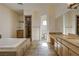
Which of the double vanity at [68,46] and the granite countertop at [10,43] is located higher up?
the double vanity at [68,46]

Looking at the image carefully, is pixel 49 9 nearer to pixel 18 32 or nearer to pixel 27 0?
pixel 18 32

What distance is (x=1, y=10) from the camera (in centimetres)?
920

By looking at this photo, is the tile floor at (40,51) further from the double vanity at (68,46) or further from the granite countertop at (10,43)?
the double vanity at (68,46)

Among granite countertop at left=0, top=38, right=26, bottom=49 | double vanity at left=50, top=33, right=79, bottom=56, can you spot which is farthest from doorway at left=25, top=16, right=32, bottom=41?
double vanity at left=50, top=33, right=79, bottom=56

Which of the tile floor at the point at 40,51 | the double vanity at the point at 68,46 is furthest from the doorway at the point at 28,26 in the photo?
the double vanity at the point at 68,46

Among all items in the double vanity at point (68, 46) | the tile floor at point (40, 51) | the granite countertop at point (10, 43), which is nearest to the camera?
the double vanity at point (68, 46)

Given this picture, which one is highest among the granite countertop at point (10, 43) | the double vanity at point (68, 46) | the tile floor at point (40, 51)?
the double vanity at point (68, 46)

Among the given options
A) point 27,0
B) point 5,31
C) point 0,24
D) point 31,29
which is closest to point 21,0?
point 27,0

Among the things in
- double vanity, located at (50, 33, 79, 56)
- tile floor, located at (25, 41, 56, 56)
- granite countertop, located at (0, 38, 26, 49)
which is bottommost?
tile floor, located at (25, 41, 56, 56)

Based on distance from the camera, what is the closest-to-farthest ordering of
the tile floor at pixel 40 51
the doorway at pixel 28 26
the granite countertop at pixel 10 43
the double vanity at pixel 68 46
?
the double vanity at pixel 68 46 < the granite countertop at pixel 10 43 < the tile floor at pixel 40 51 < the doorway at pixel 28 26

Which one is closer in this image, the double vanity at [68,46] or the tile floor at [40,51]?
the double vanity at [68,46]

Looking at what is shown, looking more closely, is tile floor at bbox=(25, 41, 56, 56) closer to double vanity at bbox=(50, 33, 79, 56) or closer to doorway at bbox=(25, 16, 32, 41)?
double vanity at bbox=(50, 33, 79, 56)

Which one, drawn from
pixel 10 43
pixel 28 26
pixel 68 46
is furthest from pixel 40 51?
pixel 28 26

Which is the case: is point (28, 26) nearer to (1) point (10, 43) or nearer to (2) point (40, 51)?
(2) point (40, 51)
